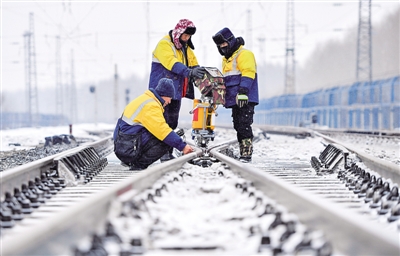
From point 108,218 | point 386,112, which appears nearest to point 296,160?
point 108,218

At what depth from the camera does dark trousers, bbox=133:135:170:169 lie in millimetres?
6727

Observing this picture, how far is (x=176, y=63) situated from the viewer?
7805mm

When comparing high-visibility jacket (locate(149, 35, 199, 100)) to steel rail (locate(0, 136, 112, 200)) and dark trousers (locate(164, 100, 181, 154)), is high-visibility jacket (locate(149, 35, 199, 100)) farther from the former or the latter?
steel rail (locate(0, 136, 112, 200))

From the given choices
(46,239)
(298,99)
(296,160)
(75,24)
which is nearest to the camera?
(46,239)

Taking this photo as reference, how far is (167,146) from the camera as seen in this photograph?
682 cm

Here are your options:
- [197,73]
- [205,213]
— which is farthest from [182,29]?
[205,213]

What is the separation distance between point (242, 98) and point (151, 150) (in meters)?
1.65

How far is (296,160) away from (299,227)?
7083mm

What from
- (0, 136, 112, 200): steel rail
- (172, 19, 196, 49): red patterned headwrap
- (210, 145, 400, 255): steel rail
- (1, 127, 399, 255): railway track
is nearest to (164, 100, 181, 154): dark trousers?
(172, 19, 196, 49): red patterned headwrap

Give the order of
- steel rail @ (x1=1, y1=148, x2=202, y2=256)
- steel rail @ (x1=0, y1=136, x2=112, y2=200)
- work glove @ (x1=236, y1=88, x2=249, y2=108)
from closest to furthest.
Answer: steel rail @ (x1=1, y1=148, x2=202, y2=256) < steel rail @ (x1=0, y1=136, x2=112, y2=200) < work glove @ (x1=236, y1=88, x2=249, y2=108)

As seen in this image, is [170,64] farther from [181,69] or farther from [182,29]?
[182,29]

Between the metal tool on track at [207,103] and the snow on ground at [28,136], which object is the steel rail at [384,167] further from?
the snow on ground at [28,136]

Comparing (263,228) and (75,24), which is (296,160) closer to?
(263,228)

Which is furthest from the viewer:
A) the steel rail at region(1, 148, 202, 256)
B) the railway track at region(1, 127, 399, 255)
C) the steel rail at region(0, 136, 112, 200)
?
the steel rail at region(0, 136, 112, 200)
